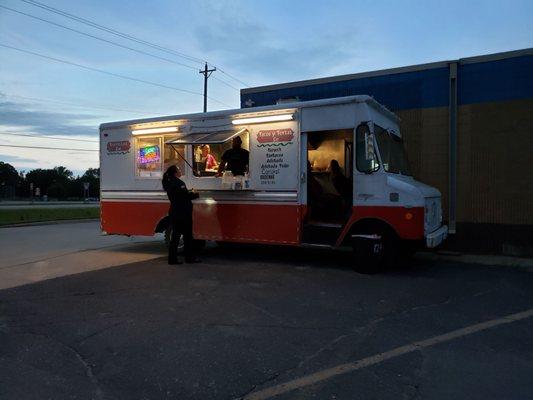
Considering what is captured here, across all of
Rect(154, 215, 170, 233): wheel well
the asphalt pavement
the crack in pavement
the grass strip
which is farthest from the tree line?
the crack in pavement

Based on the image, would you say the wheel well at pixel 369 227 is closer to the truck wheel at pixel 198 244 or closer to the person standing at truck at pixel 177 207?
the person standing at truck at pixel 177 207

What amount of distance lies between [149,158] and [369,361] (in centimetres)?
758

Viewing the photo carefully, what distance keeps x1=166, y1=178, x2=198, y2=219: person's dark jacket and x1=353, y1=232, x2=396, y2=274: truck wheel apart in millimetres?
3233

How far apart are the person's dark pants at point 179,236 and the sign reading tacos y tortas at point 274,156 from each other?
1486 mm

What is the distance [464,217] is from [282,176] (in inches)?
181

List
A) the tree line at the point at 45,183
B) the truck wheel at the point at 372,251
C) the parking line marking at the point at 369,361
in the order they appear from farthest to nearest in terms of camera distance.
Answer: the tree line at the point at 45,183, the truck wheel at the point at 372,251, the parking line marking at the point at 369,361

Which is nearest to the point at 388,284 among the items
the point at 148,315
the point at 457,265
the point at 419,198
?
the point at 419,198

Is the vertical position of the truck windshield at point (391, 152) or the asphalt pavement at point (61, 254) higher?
the truck windshield at point (391, 152)

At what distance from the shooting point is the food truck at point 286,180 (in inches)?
340

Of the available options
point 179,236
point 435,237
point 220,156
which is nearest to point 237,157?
point 220,156

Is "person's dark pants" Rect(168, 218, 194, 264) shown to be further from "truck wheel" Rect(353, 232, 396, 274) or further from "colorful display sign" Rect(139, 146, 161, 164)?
"truck wheel" Rect(353, 232, 396, 274)

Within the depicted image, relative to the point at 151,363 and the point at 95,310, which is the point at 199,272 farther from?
the point at 151,363

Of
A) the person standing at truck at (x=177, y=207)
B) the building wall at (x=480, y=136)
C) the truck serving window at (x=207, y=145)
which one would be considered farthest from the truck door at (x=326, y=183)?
the building wall at (x=480, y=136)

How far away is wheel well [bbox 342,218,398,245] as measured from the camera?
8707mm
